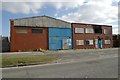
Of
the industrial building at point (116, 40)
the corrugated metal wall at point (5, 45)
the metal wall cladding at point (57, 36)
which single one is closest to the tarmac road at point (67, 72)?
the metal wall cladding at point (57, 36)

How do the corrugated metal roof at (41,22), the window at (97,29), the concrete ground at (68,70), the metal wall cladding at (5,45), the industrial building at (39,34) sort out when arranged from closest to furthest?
1. the concrete ground at (68,70)
2. the industrial building at (39,34)
3. the corrugated metal roof at (41,22)
4. the metal wall cladding at (5,45)
5. the window at (97,29)

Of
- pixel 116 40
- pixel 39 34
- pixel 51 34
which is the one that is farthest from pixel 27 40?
pixel 116 40

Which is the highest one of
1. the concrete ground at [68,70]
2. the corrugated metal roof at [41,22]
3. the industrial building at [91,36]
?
the corrugated metal roof at [41,22]

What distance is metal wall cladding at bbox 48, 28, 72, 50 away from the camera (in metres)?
40.6

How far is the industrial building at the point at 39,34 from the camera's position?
36750 mm

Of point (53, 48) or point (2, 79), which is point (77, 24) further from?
point (2, 79)

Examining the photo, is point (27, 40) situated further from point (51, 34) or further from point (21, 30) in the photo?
point (51, 34)

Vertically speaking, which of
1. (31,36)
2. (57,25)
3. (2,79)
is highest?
(57,25)

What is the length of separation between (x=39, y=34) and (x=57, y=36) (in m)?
4.32

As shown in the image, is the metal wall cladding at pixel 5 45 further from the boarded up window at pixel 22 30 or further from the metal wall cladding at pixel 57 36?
Answer: the metal wall cladding at pixel 57 36

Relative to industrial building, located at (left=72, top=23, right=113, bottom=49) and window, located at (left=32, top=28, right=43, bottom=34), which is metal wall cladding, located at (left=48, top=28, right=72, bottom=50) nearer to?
window, located at (left=32, top=28, right=43, bottom=34)

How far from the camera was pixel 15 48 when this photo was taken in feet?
119

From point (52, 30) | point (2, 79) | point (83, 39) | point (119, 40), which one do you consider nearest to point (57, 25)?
point (52, 30)

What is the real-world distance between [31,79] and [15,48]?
27.4 meters
